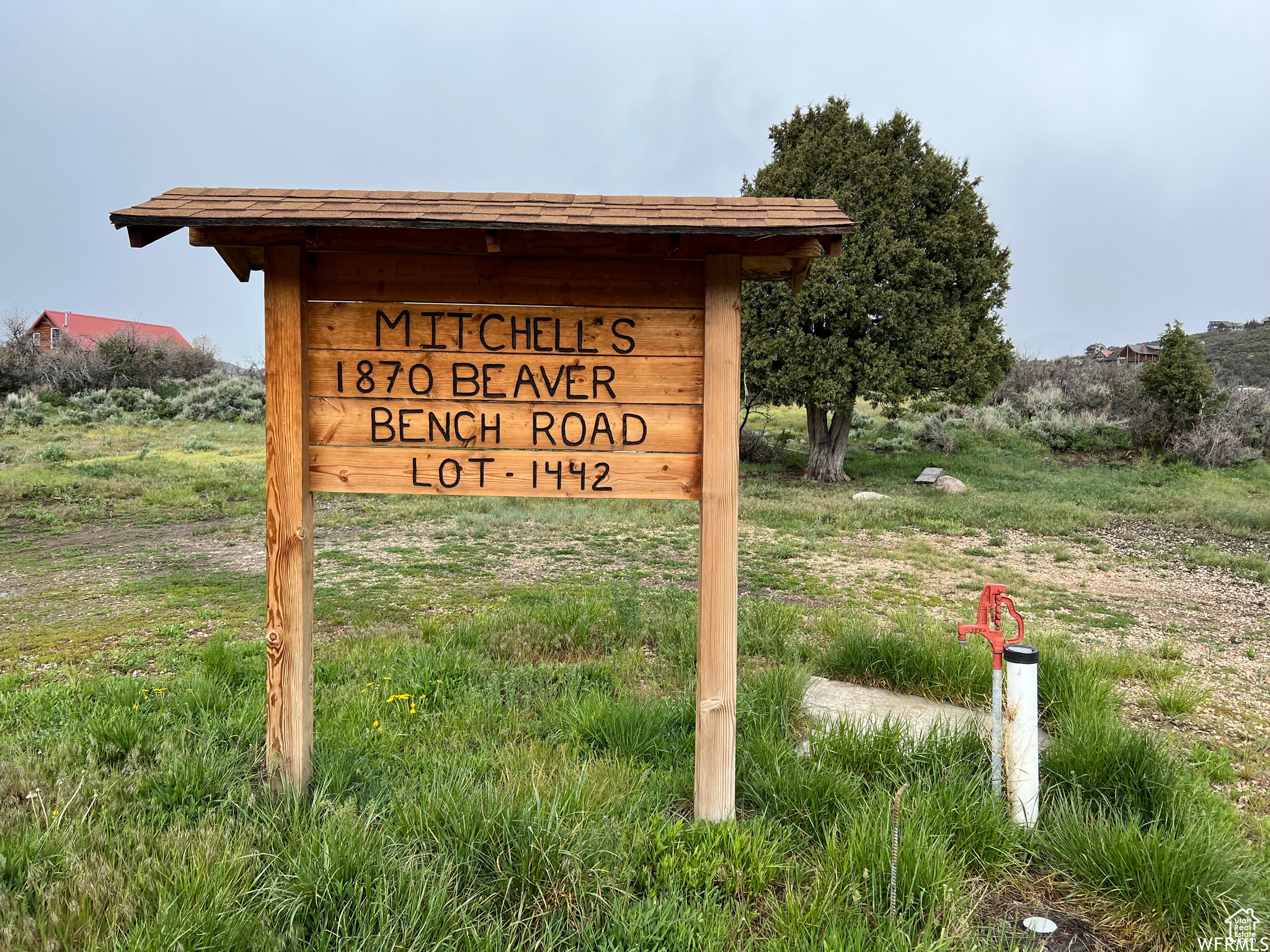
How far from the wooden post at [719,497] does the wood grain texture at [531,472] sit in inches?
4.8

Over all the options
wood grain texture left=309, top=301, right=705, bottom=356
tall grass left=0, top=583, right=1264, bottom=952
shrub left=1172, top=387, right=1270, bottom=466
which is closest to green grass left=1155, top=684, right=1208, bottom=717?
tall grass left=0, top=583, right=1264, bottom=952

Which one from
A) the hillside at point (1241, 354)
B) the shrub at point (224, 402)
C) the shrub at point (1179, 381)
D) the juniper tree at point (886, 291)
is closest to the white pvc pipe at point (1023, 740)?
the juniper tree at point (886, 291)

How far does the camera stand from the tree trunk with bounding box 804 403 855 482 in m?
18.3

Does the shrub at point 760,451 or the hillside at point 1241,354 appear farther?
the hillside at point 1241,354

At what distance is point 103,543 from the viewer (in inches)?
406

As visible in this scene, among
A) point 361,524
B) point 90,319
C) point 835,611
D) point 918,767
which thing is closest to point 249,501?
point 361,524

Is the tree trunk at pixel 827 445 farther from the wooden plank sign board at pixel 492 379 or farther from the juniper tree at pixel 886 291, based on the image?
the wooden plank sign board at pixel 492 379

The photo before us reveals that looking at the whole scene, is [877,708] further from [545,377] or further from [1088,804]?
[545,377]

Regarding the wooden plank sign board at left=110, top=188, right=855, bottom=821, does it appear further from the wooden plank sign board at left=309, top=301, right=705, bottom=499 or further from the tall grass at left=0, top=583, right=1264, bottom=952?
the tall grass at left=0, top=583, right=1264, bottom=952

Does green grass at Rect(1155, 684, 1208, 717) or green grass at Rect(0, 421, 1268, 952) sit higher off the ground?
green grass at Rect(0, 421, 1268, 952)

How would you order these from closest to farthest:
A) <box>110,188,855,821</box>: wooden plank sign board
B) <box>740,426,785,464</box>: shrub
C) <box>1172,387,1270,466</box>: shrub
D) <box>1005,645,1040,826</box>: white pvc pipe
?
<box>1005,645,1040,826</box>: white pvc pipe → <box>110,188,855,821</box>: wooden plank sign board → <box>1172,387,1270,466</box>: shrub → <box>740,426,785,464</box>: shrub

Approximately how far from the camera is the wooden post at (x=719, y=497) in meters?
3.25

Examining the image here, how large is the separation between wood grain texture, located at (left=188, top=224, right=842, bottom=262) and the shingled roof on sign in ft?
0.33

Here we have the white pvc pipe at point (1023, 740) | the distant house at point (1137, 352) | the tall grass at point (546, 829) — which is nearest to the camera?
the tall grass at point (546, 829)
